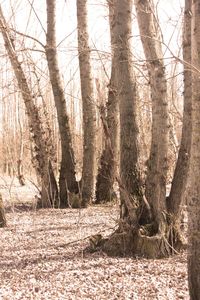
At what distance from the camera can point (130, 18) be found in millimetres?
5586

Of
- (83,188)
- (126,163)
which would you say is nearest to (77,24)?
(83,188)

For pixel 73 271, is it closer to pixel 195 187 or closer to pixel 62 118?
pixel 195 187

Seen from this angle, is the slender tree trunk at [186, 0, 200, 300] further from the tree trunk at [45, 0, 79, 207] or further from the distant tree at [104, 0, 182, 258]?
the tree trunk at [45, 0, 79, 207]

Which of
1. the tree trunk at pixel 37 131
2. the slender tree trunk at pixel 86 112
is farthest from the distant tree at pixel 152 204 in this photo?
the slender tree trunk at pixel 86 112

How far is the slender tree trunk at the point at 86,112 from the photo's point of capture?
29.3 ft

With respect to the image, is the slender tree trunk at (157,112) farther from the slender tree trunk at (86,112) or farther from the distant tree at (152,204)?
the slender tree trunk at (86,112)

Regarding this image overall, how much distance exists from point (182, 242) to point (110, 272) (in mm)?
1064

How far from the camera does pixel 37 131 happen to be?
887 cm

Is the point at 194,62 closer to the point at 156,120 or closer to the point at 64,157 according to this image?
the point at 156,120

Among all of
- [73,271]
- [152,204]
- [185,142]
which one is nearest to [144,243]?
[152,204]

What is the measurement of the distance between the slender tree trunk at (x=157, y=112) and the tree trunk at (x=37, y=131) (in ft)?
12.1

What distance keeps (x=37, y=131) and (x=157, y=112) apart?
4.36 m

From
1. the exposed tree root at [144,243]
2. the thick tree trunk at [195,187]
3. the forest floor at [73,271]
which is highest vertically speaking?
the thick tree trunk at [195,187]

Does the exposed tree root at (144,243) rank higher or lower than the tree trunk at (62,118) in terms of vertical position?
lower
